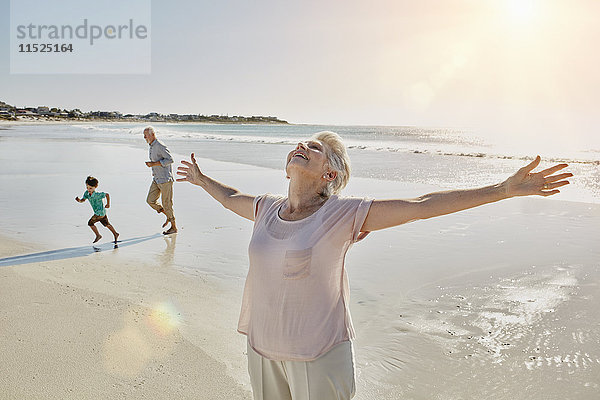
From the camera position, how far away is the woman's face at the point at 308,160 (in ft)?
8.47

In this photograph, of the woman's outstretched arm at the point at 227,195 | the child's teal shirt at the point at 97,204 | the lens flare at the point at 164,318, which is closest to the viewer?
the woman's outstretched arm at the point at 227,195

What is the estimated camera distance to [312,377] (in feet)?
7.68

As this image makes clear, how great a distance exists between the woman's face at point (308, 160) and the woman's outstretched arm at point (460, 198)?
343 mm

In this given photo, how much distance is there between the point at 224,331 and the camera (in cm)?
502

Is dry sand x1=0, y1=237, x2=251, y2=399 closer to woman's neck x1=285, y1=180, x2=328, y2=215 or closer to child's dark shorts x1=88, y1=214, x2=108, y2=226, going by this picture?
woman's neck x1=285, y1=180, x2=328, y2=215

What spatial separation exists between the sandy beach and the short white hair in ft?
6.42

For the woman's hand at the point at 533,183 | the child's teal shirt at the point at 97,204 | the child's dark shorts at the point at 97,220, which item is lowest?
the child's dark shorts at the point at 97,220

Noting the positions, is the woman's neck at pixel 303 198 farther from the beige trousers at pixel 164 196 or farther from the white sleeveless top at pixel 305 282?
the beige trousers at pixel 164 196

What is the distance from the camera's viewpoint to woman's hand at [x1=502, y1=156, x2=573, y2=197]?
89.9 inches

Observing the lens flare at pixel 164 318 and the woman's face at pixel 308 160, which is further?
the lens flare at pixel 164 318

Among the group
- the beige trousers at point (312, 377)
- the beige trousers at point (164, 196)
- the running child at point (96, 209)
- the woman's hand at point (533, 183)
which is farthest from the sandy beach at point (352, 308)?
the woman's hand at point (533, 183)

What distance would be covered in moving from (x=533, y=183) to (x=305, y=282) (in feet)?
3.53

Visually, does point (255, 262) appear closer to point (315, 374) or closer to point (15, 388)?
point (315, 374)

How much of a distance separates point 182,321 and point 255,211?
2.73m
